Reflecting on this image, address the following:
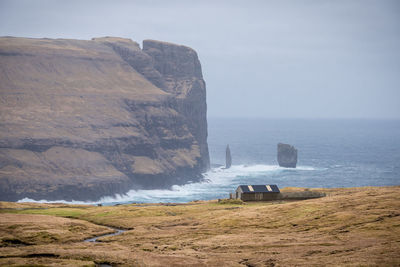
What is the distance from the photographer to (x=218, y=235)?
2832 inches

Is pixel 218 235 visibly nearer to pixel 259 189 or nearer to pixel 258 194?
pixel 258 194

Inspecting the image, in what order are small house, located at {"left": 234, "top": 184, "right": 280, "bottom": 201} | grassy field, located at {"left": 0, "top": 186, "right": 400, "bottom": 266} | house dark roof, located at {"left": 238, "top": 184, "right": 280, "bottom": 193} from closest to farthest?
grassy field, located at {"left": 0, "top": 186, "right": 400, "bottom": 266}
small house, located at {"left": 234, "top": 184, "right": 280, "bottom": 201}
house dark roof, located at {"left": 238, "top": 184, "right": 280, "bottom": 193}

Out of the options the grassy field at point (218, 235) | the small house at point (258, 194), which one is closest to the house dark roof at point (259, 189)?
the small house at point (258, 194)

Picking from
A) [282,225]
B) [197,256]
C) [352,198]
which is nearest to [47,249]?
[197,256]

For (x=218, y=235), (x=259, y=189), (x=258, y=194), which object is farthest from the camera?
(x=259, y=189)

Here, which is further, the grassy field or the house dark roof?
the house dark roof

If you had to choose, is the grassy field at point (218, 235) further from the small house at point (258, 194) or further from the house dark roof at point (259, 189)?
the house dark roof at point (259, 189)

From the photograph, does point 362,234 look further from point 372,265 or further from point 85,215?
point 85,215

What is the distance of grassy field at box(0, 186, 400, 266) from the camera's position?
55438 mm

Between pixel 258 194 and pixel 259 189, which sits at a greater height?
pixel 259 189

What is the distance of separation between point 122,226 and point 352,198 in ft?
122

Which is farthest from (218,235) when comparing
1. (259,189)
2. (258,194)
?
(259,189)

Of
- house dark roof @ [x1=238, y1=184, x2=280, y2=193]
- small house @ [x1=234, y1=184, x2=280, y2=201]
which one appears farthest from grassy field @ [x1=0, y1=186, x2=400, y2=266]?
house dark roof @ [x1=238, y1=184, x2=280, y2=193]

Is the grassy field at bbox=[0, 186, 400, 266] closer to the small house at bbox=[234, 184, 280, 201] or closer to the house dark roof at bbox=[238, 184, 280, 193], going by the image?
the small house at bbox=[234, 184, 280, 201]
